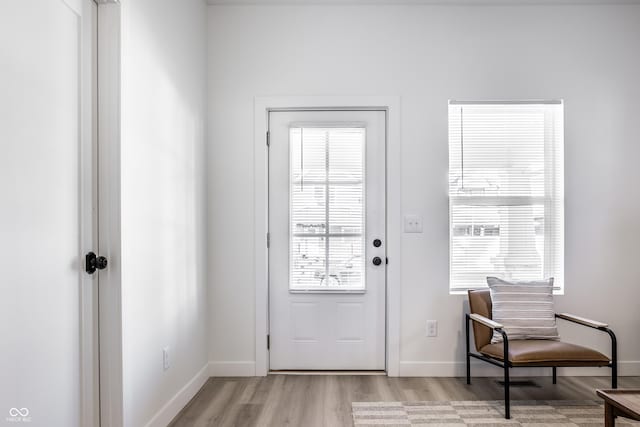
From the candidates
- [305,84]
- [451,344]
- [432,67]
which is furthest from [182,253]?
[432,67]

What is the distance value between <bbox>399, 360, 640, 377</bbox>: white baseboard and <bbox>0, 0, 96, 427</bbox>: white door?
2.17 metres

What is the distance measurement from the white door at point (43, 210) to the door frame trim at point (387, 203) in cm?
143

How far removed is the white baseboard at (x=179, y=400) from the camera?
227cm

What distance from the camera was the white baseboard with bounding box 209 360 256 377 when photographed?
3133mm

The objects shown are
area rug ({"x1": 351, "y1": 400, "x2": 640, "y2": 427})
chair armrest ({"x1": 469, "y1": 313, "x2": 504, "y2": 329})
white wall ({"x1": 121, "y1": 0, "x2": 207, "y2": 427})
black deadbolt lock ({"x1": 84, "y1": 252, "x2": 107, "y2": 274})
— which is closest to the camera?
black deadbolt lock ({"x1": 84, "y1": 252, "x2": 107, "y2": 274})

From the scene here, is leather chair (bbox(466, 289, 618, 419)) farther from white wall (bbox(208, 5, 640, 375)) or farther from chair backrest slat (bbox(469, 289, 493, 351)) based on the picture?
white wall (bbox(208, 5, 640, 375))

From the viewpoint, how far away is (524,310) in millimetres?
2820

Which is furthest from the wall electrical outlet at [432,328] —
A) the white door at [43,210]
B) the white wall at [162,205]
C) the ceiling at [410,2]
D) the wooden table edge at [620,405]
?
the ceiling at [410,2]

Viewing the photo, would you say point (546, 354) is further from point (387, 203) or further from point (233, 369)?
point (233, 369)

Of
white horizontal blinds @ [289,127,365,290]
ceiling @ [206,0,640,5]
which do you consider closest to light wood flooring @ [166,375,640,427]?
white horizontal blinds @ [289,127,365,290]

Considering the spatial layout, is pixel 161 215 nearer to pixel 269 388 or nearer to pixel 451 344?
pixel 269 388

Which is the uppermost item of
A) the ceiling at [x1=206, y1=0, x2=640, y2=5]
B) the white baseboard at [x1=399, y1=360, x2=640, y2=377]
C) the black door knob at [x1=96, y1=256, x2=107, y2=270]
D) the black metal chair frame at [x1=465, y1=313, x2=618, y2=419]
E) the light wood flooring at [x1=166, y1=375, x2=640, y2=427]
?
the ceiling at [x1=206, y1=0, x2=640, y2=5]

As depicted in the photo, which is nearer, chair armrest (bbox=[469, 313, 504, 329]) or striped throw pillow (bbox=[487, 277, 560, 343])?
chair armrest (bbox=[469, 313, 504, 329])

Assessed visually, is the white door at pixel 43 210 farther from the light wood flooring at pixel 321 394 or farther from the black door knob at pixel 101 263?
the light wood flooring at pixel 321 394
